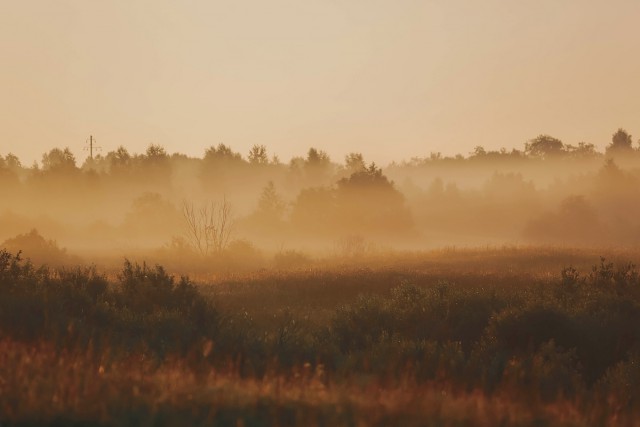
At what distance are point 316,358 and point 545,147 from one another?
152 meters

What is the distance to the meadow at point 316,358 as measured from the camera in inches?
275

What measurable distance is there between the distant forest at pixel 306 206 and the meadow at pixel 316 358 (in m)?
25.8

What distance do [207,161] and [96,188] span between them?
72.7 ft

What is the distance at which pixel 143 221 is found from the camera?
242 ft

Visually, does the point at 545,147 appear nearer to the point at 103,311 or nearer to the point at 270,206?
the point at 270,206

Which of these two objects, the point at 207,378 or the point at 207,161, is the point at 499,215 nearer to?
the point at 207,161

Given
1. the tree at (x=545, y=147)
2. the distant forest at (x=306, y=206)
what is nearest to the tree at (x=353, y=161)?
the distant forest at (x=306, y=206)

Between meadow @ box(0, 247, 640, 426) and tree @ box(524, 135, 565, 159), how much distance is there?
464 ft

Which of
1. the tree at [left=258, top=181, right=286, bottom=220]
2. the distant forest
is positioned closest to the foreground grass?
the distant forest

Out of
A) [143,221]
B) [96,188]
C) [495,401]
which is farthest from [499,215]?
[495,401]

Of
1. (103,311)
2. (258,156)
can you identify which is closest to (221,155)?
(258,156)

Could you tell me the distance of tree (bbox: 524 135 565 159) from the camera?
154 metres

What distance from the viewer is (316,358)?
35.0 feet

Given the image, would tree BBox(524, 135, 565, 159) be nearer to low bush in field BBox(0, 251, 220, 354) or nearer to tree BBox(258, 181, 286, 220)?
tree BBox(258, 181, 286, 220)
